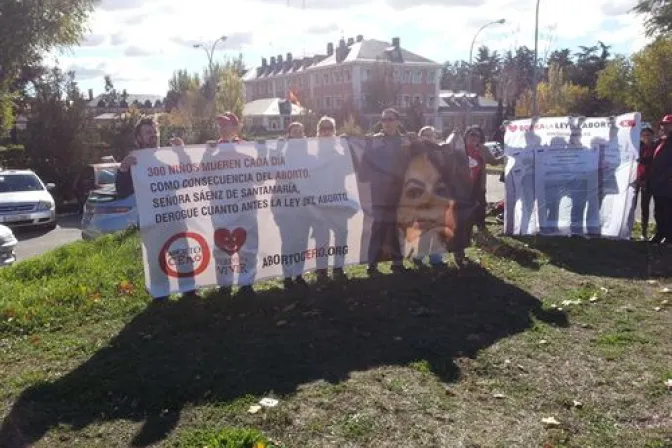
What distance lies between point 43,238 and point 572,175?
12.3 m

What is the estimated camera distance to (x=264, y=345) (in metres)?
5.36

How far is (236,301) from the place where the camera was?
21.5 feet

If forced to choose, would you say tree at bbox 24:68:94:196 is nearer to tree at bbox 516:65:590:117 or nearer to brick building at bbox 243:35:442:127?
tree at bbox 516:65:590:117

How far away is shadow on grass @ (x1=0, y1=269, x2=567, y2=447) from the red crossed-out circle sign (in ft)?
1.02

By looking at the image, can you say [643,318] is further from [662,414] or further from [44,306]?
[44,306]

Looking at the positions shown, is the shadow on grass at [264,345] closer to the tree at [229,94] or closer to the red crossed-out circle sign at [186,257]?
the red crossed-out circle sign at [186,257]

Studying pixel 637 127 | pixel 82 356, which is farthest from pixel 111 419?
pixel 637 127

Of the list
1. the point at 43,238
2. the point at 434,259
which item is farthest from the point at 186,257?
the point at 43,238

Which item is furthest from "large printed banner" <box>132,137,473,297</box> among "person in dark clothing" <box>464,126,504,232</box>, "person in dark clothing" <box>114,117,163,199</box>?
"person in dark clothing" <box>464,126,504,232</box>

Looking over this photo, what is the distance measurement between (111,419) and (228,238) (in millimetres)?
2834

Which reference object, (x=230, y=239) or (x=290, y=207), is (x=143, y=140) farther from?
(x=290, y=207)

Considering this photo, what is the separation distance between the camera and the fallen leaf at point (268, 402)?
425 centimetres

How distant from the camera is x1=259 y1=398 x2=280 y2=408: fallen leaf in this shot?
4.25 m

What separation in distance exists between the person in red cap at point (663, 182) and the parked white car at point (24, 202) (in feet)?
47.1
